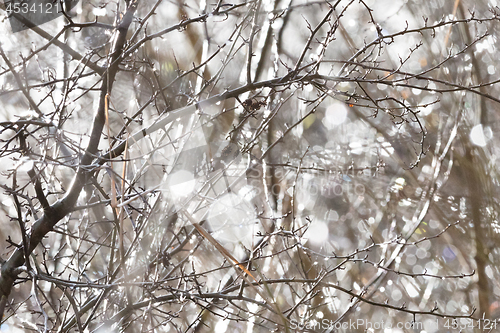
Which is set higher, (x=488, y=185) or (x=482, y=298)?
(x=488, y=185)

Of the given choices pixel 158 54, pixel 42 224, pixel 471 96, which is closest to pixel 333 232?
pixel 471 96

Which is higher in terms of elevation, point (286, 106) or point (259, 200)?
point (286, 106)

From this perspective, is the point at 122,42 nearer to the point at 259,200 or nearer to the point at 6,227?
the point at 259,200

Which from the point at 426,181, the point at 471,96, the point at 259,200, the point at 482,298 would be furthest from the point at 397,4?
the point at 482,298

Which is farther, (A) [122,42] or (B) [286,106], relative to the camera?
(B) [286,106]

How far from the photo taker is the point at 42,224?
952 mm

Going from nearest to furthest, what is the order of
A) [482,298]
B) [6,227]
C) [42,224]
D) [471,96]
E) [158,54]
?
[42,224], [158,54], [482,298], [471,96], [6,227]

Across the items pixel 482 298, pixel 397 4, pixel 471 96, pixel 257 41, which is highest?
pixel 397 4

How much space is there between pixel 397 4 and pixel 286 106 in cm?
113

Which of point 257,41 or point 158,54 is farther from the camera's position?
point 257,41

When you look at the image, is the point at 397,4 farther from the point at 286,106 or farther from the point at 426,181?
the point at 426,181

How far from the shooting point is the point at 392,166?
7.69 feet

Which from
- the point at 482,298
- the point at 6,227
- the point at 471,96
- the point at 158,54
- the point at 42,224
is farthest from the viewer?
the point at 6,227

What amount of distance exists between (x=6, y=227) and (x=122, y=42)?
2.40m
